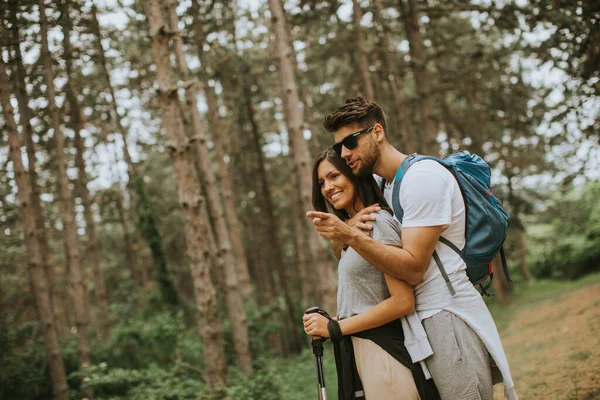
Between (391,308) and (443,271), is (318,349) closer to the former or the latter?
(391,308)

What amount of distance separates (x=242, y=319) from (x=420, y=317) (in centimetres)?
840

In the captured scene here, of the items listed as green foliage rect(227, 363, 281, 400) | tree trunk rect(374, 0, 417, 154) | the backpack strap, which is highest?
tree trunk rect(374, 0, 417, 154)

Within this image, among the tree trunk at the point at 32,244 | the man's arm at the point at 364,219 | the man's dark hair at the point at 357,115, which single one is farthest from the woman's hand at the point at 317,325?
the tree trunk at the point at 32,244

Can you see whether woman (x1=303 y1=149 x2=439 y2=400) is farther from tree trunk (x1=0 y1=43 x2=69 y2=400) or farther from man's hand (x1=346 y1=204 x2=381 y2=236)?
tree trunk (x1=0 y1=43 x2=69 y2=400)

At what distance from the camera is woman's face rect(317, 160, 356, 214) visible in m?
3.23

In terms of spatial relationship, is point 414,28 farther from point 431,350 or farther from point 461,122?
point 431,350

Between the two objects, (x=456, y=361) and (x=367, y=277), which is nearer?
(x=456, y=361)

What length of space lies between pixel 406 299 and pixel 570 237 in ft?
91.7

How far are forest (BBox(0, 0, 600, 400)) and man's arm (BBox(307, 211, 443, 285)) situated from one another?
510 cm

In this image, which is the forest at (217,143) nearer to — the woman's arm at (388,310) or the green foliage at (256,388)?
the green foliage at (256,388)

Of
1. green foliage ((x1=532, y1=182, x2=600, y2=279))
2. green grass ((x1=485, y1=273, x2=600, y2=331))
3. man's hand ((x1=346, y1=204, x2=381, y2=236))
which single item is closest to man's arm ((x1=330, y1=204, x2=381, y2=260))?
man's hand ((x1=346, y1=204, x2=381, y2=236))

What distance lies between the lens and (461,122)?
19234 millimetres

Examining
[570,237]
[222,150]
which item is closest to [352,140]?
[222,150]

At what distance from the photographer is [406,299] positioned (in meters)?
2.82
